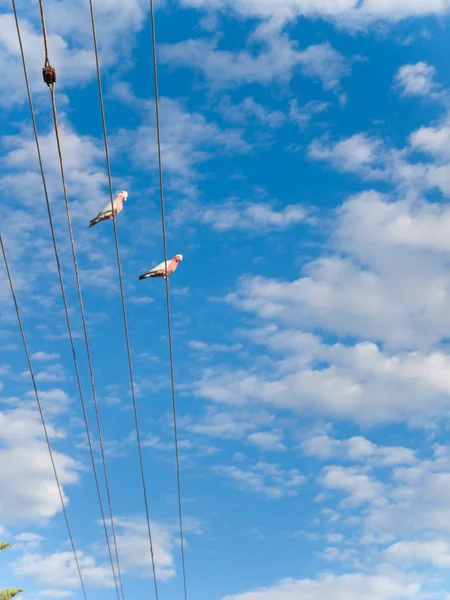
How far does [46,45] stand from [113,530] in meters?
19.4

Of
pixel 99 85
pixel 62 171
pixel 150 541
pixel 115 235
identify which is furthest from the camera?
pixel 150 541

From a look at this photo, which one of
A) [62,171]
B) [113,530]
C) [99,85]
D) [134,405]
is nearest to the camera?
[99,85]

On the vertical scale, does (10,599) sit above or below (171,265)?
below

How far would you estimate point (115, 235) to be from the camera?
2084 cm

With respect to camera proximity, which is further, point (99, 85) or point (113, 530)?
point (113, 530)

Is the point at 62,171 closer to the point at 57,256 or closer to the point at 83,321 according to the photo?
the point at 57,256

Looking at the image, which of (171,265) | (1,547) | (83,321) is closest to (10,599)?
(1,547)

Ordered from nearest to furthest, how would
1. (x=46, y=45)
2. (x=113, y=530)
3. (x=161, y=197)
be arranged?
(x=46, y=45), (x=161, y=197), (x=113, y=530)

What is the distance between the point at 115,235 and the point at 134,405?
22.8ft

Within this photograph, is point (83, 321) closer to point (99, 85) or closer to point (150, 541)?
point (99, 85)

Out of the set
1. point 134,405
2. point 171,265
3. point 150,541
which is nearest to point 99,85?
point 134,405

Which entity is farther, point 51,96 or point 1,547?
point 1,547

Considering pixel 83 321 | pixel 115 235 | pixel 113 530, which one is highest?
pixel 115 235

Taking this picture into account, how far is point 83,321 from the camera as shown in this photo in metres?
21.2
